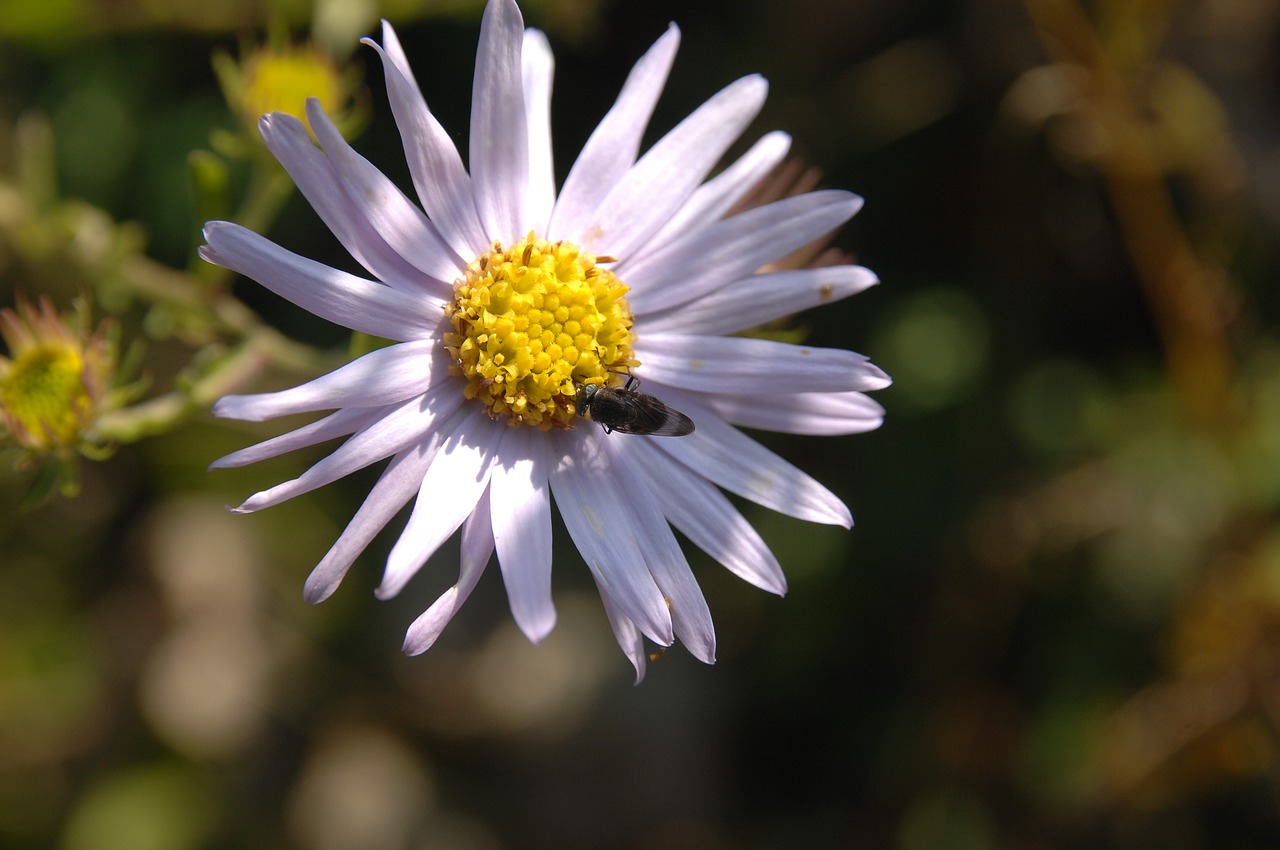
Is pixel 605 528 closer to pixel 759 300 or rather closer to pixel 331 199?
pixel 759 300

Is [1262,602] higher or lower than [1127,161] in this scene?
lower

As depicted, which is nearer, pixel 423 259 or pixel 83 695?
pixel 423 259

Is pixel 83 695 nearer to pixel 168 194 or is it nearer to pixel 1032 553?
pixel 168 194

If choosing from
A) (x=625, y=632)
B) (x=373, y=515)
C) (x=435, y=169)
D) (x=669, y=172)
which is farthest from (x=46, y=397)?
(x=669, y=172)

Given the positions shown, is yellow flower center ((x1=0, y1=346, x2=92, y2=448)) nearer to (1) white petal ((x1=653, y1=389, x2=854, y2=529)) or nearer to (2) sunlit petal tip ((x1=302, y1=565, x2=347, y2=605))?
(2) sunlit petal tip ((x1=302, y1=565, x2=347, y2=605))

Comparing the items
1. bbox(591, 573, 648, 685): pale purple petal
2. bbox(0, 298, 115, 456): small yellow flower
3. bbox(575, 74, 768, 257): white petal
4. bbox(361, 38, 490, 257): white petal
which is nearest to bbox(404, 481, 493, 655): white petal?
bbox(591, 573, 648, 685): pale purple petal

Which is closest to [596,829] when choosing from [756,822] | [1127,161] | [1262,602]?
[756,822]
